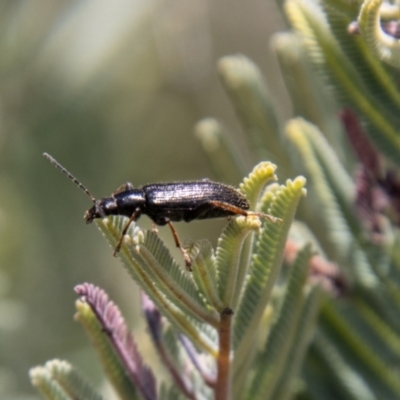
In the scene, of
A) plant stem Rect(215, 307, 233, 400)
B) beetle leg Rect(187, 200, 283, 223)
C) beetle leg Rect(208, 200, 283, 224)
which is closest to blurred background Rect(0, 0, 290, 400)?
beetle leg Rect(187, 200, 283, 223)

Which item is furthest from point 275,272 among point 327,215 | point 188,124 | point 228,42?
point 228,42


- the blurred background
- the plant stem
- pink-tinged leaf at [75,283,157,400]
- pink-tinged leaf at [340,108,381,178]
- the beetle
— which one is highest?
the blurred background

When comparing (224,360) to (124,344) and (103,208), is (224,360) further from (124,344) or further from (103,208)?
(103,208)

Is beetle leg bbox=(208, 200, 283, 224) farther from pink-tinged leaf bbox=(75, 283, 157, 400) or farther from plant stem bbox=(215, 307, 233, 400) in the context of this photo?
pink-tinged leaf bbox=(75, 283, 157, 400)

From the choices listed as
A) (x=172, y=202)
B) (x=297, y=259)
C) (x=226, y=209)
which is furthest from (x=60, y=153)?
(x=297, y=259)

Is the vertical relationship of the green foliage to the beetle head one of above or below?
below

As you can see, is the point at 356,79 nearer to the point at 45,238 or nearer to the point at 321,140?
the point at 321,140
